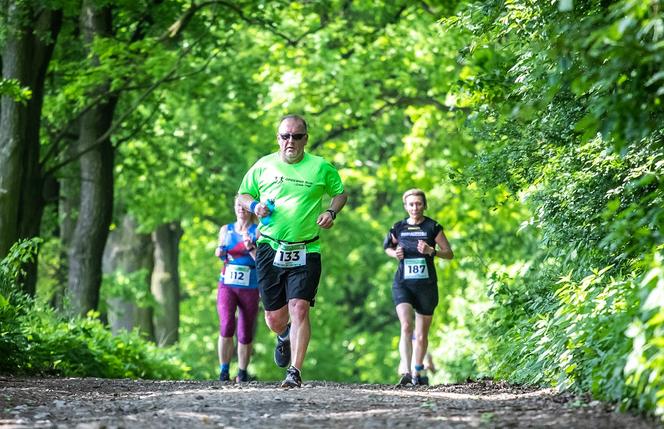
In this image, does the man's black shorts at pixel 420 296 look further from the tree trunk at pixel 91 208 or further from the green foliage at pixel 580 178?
the tree trunk at pixel 91 208

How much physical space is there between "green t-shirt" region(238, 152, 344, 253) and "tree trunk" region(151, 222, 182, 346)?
19.5 metres

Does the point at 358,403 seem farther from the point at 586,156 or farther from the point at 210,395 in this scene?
the point at 586,156

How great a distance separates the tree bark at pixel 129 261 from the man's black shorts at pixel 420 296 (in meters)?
15.2

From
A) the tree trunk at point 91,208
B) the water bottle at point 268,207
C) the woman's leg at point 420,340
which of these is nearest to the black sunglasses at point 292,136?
the water bottle at point 268,207

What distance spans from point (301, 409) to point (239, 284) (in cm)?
476

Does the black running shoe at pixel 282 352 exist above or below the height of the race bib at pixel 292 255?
below

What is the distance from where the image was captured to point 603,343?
8.34m

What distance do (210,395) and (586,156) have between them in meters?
4.10

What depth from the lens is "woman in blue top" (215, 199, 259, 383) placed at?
1279cm

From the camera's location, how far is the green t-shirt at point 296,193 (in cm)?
1041

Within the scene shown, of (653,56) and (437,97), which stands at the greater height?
(437,97)

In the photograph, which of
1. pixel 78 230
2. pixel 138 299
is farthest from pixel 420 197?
pixel 138 299

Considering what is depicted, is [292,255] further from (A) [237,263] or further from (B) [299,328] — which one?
(A) [237,263]

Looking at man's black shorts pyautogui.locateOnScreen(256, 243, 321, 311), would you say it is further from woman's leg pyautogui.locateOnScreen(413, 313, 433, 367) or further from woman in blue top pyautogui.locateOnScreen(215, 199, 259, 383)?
woman's leg pyautogui.locateOnScreen(413, 313, 433, 367)
